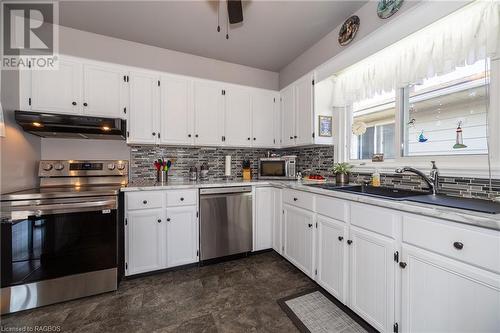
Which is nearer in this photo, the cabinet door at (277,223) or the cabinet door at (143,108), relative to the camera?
the cabinet door at (143,108)

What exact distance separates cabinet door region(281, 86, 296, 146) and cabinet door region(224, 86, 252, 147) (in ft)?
1.69

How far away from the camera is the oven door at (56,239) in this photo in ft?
5.23

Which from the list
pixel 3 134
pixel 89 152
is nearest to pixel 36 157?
pixel 89 152

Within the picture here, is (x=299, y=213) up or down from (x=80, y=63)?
down

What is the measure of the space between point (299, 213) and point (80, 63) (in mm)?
2865

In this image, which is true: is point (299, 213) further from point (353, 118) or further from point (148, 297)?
point (148, 297)

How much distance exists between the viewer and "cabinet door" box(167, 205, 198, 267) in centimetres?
219

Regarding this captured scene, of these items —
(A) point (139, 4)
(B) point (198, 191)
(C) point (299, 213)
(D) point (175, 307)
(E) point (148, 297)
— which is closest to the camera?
(D) point (175, 307)

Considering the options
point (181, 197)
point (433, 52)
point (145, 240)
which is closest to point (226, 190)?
point (181, 197)

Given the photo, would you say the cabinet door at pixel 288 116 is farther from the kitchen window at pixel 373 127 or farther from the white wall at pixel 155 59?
the kitchen window at pixel 373 127

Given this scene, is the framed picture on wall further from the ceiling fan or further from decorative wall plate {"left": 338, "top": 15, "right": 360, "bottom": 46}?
the ceiling fan

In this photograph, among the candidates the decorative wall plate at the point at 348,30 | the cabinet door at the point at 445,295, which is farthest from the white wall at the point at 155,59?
the cabinet door at the point at 445,295

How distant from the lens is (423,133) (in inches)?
69.4

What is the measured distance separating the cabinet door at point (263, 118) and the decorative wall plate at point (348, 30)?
47.0 inches
